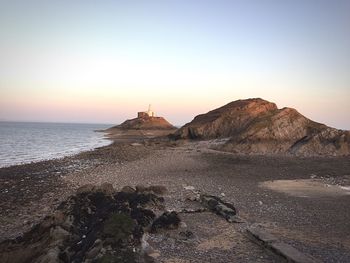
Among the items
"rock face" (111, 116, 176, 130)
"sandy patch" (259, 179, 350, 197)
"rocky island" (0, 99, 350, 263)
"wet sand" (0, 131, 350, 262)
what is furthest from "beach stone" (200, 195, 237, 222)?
"rock face" (111, 116, 176, 130)

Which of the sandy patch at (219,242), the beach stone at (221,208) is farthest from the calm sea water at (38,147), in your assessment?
the sandy patch at (219,242)

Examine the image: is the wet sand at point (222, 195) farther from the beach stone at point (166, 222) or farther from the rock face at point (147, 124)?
the rock face at point (147, 124)

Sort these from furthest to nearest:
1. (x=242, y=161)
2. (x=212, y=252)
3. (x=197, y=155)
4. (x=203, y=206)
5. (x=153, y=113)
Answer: (x=153, y=113)
(x=197, y=155)
(x=242, y=161)
(x=203, y=206)
(x=212, y=252)

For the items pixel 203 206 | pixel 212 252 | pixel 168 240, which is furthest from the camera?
pixel 203 206

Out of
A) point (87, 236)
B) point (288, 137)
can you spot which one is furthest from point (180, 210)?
point (288, 137)

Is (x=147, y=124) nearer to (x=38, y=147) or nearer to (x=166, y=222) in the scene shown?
(x=38, y=147)

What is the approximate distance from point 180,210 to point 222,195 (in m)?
3.43

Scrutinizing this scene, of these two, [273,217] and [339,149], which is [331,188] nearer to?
[273,217]

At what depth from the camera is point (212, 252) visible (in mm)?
9469

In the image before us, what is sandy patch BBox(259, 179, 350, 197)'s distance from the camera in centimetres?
1722

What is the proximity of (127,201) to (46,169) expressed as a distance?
51.1 feet

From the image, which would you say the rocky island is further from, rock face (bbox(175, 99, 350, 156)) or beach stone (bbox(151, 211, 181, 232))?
rock face (bbox(175, 99, 350, 156))

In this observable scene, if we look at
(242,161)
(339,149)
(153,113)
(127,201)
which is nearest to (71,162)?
(242,161)

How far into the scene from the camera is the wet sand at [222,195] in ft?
32.7
